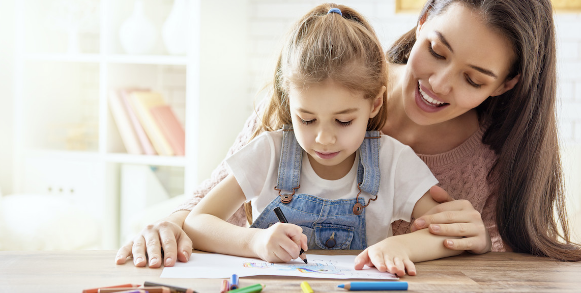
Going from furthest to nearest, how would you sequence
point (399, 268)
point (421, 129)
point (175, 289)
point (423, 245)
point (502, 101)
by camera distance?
point (421, 129), point (502, 101), point (423, 245), point (399, 268), point (175, 289)

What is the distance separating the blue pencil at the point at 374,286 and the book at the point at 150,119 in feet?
6.16

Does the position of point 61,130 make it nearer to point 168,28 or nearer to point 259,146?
point 168,28

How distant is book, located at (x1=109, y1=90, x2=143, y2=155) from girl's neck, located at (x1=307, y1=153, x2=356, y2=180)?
154 centimetres

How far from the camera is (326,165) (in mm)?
1213

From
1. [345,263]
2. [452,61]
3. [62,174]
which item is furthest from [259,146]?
[62,174]

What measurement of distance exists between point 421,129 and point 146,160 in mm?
1491

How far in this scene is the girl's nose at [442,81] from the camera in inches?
46.3

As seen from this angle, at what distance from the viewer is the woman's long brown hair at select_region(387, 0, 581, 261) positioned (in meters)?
1.15

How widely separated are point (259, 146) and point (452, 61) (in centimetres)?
47

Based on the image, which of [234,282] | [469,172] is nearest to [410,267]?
[234,282]

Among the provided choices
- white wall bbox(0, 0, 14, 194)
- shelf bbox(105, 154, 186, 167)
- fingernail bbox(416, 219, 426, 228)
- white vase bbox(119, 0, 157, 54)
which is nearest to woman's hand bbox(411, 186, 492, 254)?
fingernail bbox(416, 219, 426, 228)

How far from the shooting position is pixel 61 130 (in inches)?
108

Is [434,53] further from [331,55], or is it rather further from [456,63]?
[331,55]

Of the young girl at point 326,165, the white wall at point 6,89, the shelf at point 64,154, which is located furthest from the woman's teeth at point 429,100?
the white wall at point 6,89
